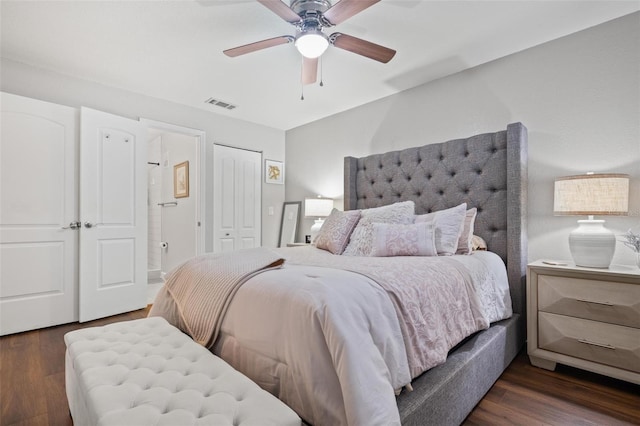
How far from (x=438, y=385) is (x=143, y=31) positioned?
294 cm

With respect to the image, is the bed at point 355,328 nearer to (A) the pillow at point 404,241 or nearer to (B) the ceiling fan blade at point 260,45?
(A) the pillow at point 404,241

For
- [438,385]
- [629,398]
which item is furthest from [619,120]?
[438,385]

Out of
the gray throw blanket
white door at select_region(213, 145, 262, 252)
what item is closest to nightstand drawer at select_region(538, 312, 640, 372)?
the gray throw blanket

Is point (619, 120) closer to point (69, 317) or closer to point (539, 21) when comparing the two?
point (539, 21)

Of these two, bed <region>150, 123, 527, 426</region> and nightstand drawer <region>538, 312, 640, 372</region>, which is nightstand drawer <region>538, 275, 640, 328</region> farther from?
bed <region>150, 123, 527, 426</region>

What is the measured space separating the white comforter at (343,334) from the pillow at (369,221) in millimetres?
785

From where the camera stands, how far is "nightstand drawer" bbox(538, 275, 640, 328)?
1.68 meters

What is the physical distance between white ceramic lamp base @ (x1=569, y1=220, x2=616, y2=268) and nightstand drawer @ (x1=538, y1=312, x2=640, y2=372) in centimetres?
36

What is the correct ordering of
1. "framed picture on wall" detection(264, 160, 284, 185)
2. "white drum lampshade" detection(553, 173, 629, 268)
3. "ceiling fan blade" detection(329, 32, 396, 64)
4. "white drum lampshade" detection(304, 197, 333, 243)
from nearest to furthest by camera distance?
1. "white drum lampshade" detection(553, 173, 629, 268)
2. "ceiling fan blade" detection(329, 32, 396, 64)
3. "white drum lampshade" detection(304, 197, 333, 243)
4. "framed picture on wall" detection(264, 160, 284, 185)

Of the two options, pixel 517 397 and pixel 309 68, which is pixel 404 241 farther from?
pixel 309 68

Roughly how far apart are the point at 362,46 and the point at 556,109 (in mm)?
1584

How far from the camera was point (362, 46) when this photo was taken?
2.04 meters

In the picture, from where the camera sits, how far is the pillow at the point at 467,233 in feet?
7.25

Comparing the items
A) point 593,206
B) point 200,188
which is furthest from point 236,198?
point 593,206
